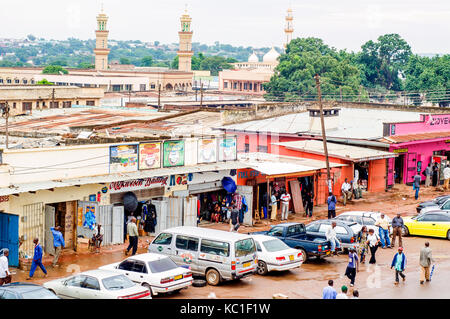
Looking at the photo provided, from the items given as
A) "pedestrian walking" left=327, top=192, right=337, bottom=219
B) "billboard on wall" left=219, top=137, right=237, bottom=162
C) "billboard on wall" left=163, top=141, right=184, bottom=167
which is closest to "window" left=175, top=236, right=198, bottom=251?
"billboard on wall" left=163, top=141, right=184, bottom=167

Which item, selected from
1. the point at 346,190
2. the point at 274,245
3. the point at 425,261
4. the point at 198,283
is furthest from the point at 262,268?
the point at 346,190

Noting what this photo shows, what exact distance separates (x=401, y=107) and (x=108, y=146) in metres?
34.3

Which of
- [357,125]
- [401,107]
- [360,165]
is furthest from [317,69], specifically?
[360,165]

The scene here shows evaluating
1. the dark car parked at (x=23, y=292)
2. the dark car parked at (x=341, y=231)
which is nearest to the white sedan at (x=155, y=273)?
the dark car parked at (x=23, y=292)

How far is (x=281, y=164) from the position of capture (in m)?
31.5

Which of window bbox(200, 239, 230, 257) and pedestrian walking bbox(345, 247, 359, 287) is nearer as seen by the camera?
window bbox(200, 239, 230, 257)

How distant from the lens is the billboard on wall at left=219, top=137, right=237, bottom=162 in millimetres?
28780

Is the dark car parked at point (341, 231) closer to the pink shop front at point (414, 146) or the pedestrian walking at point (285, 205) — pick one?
the pedestrian walking at point (285, 205)

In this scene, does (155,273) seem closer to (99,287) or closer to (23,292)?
(99,287)

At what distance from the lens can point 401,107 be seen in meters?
53.8

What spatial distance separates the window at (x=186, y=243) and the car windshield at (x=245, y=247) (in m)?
1.26

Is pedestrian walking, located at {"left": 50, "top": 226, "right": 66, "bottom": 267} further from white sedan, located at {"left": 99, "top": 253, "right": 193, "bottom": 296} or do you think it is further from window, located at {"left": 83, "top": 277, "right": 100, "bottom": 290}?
window, located at {"left": 83, "top": 277, "right": 100, "bottom": 290}

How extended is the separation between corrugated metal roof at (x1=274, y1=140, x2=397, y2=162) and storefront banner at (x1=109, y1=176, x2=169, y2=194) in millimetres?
11189
